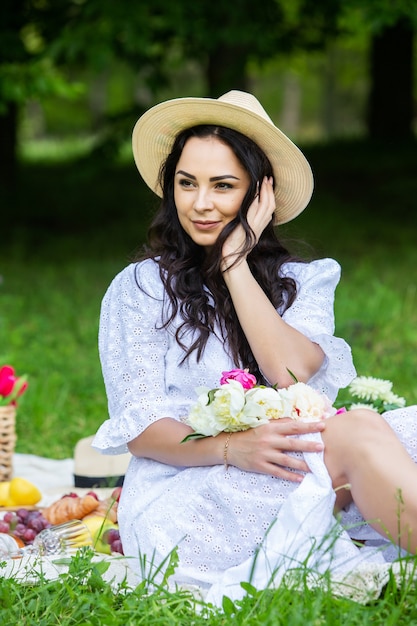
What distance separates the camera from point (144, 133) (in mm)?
3660

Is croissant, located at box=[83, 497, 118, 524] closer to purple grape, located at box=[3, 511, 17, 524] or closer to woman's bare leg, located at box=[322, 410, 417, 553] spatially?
purple grape, located at box=[3, 511, 17, 524]

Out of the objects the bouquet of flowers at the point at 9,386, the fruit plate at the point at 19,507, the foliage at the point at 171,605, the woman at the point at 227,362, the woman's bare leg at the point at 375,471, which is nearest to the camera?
the foliage at the point at 171,605

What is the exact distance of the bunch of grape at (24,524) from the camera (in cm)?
382

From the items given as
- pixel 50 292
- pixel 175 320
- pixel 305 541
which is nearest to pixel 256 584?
pixel 305 541

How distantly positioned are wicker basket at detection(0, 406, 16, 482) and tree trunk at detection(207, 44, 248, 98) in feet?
15.4

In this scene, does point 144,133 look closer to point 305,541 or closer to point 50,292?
point 305,541

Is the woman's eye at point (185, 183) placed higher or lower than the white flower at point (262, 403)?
higher

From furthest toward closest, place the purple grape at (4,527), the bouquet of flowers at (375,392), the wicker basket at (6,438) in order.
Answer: the wicker basket at (6,438) → the bouquet of flowers at (375,392) → the purple grape at (4,527)

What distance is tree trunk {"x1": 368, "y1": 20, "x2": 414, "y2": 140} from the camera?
1338cm

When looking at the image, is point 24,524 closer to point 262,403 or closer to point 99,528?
point 99,528

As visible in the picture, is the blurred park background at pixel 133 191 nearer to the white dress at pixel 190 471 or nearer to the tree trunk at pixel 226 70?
the tree trunk at pixel 226 70

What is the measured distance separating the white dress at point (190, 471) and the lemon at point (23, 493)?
926 mm

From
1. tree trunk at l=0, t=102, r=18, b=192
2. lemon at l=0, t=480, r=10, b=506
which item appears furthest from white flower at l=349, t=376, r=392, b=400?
tree trunk at l=0, t=102, r=18, b=192

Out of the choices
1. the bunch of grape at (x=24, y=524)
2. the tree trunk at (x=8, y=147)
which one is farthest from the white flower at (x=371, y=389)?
the tree trunk at (x=8, y=147)
